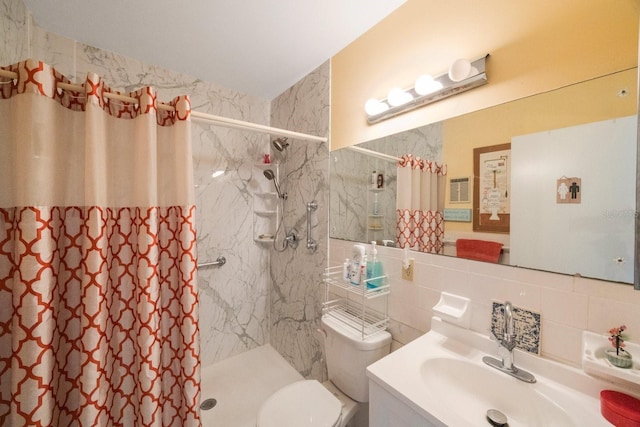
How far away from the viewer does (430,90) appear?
106 centimetres

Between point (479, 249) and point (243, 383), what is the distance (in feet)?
6.41

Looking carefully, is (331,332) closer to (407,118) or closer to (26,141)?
(407,118)

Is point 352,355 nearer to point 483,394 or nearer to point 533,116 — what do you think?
point 483,394

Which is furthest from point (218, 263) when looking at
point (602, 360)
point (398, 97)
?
point (602, 360)

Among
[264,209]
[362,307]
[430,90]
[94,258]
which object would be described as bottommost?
[362,307]

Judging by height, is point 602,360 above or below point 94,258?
below

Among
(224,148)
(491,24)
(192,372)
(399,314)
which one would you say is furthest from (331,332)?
(224,148)

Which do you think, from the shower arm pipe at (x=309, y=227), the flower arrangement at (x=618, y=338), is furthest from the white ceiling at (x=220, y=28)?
the flower arrangement at (x=618, y=338)

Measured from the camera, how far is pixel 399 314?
1172mm

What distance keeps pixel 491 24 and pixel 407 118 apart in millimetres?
439

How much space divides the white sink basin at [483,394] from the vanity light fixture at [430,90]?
3.53ft

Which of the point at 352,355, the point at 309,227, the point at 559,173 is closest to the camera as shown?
the point at 559,173

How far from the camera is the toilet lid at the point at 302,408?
102 cm

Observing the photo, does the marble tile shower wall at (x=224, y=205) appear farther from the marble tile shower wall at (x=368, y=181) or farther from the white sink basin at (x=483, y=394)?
the white sink basin at (x=483, y=394)
